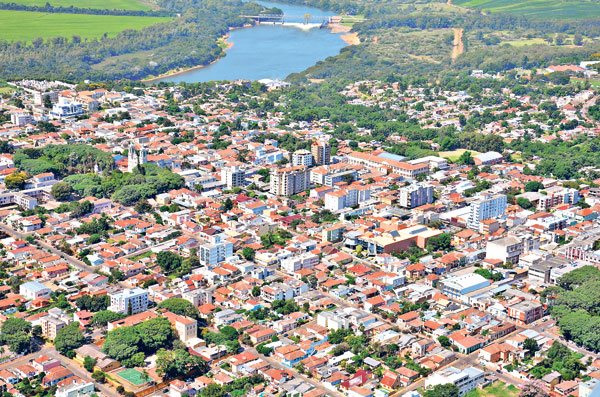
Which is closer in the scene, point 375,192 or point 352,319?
point 352,319

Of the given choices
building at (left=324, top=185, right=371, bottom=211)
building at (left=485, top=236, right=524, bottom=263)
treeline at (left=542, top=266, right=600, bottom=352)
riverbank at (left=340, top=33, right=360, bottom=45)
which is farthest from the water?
treeline at (left=542, top=266, right=600, bottom=352)

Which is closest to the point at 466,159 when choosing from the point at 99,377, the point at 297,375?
the point at 297,375

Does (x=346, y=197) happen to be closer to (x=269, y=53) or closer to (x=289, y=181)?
(x=289, y=181)

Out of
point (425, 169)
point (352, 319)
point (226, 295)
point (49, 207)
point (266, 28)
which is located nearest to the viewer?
point (352, 319)

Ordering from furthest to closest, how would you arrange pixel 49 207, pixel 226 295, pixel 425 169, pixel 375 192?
pixel 425 169, pixel 375 192, pixel 49 207, pixel 226 295

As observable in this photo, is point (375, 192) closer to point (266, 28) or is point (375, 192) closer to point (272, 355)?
point (272, 355)

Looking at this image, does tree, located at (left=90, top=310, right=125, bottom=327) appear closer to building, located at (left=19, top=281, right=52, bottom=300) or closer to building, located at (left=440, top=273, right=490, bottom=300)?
building, located at (left=19, top=281, right=52, bottom=300)

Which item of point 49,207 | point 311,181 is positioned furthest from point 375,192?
point 49,207
